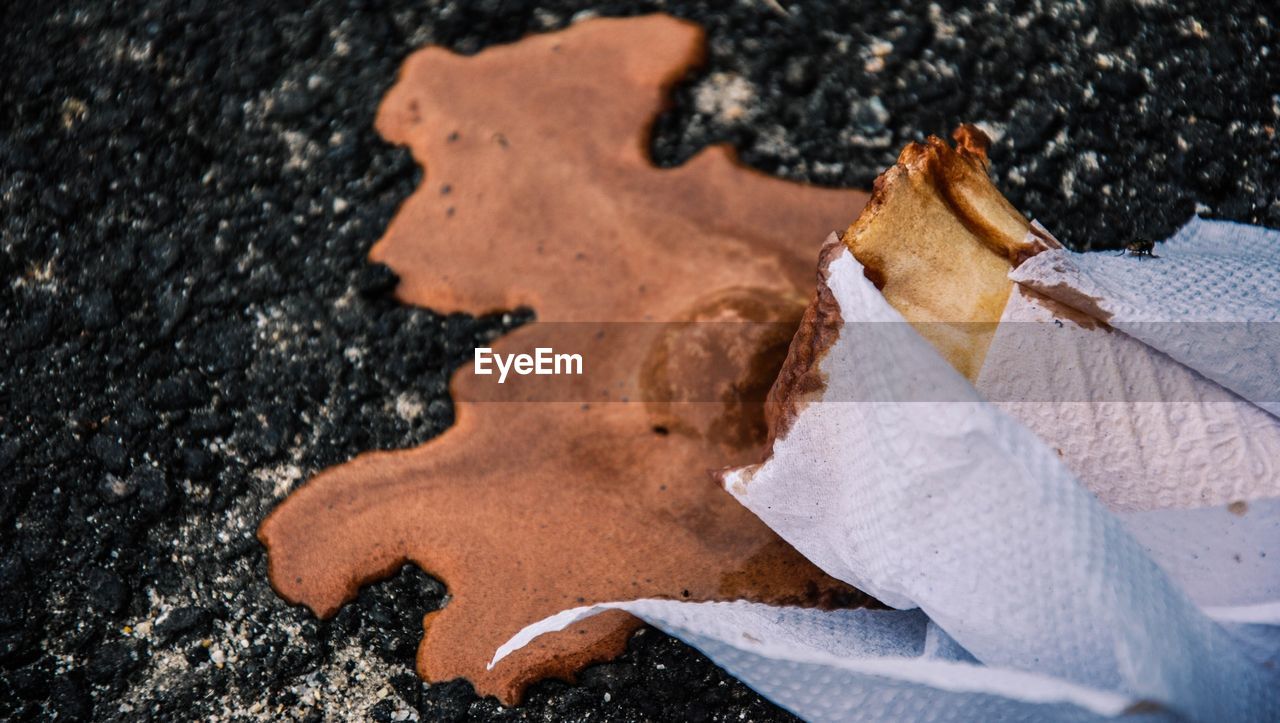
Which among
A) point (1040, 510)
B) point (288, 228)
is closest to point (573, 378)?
point (288, 228)

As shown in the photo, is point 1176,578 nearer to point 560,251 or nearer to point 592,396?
point 592,396

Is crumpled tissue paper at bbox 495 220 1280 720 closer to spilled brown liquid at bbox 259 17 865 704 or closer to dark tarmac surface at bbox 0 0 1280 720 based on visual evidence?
spilled brown liquid at bbox 259 17 865 704

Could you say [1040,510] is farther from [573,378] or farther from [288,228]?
[288,228]

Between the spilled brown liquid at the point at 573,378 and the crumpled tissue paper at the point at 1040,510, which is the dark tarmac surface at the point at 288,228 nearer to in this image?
the spilled brown liquid at the point at 573,378

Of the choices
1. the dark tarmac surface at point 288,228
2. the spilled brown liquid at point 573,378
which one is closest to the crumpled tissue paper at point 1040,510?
the spilled brown liquid at point 573,378

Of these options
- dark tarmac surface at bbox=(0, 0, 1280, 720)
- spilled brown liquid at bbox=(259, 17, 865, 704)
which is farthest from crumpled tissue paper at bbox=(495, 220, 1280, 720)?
dark tarmac surface at bbox=(0, 0, 1280, 720)

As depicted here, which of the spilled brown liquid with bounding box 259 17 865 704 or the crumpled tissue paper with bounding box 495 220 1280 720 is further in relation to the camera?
the spilled brown liquid with bounding box 259 17 865 704

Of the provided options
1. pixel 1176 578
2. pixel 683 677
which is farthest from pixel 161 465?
pixel 1176 578
